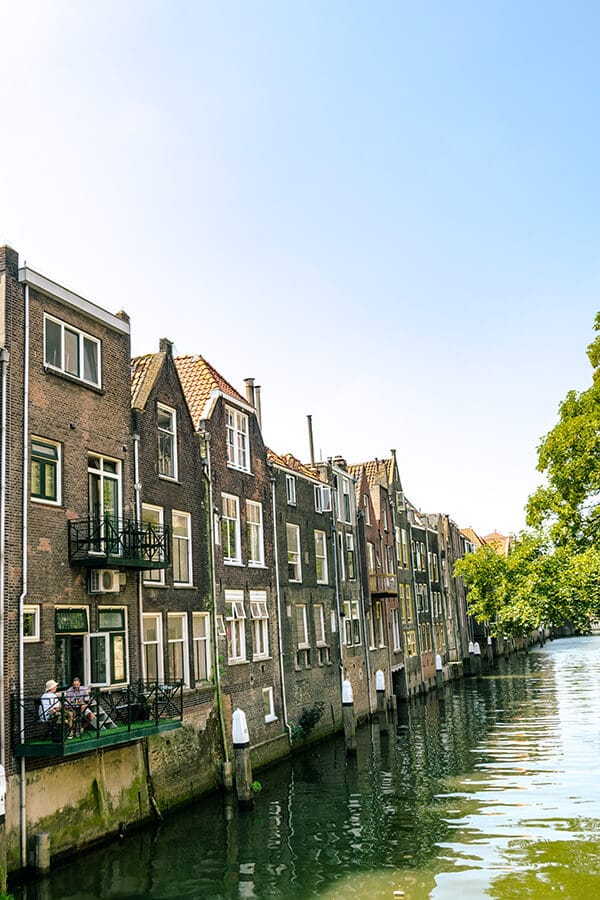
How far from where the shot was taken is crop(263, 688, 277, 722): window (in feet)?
102

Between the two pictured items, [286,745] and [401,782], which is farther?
[286,745]

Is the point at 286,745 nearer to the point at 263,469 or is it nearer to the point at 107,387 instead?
the point at 263,469

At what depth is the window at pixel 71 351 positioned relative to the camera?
20562 millimetres

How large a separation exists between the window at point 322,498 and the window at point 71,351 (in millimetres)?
19671

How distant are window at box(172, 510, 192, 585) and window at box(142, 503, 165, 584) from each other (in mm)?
1019

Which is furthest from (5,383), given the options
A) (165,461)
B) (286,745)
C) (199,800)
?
(286,745)

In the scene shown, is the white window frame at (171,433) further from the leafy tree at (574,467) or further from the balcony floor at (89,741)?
the leafy tree at (574,467)

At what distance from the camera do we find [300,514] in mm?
38094

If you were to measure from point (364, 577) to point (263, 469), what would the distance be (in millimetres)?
15569

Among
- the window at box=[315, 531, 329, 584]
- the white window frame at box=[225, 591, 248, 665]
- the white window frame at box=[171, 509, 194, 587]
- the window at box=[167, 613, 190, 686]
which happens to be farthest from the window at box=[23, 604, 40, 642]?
the window at box=[315, 531, 329, 584]

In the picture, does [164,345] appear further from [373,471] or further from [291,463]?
[373,471]

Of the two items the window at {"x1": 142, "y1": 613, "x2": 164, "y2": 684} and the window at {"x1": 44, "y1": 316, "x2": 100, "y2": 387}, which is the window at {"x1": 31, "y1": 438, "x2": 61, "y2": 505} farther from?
the window at {"x1": 142, "y1": 613, "x2": 164, "y2": 684}

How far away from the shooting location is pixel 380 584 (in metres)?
48.7

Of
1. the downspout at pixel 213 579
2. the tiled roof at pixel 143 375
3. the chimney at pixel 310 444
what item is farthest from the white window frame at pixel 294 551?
the tiled roof at pixel 143 375
